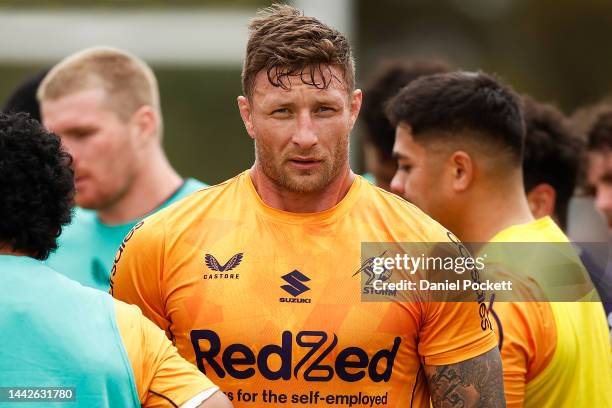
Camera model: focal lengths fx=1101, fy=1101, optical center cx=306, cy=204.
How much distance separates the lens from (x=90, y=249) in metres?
5.50

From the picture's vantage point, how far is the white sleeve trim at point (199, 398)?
10.2 ft

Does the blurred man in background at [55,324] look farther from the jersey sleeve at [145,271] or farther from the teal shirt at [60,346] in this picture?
the jersey sleeve at [145,271]

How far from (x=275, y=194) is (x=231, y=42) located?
1247cm

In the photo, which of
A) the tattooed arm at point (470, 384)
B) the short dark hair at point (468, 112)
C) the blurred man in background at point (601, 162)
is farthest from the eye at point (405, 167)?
the blurred man in background at point (601, 162)

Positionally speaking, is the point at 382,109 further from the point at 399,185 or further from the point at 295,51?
the point at 295,51

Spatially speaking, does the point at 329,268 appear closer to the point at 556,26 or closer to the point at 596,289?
the point at 596,289

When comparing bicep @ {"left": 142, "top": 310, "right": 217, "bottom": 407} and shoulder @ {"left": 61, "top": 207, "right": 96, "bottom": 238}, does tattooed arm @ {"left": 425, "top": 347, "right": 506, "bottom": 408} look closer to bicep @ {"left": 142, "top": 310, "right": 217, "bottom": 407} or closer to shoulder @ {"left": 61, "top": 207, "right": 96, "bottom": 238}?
bicep @ {"left": 142, "top": 310, "right": 217, "bottom": 407}

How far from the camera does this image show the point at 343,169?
389 centimetres

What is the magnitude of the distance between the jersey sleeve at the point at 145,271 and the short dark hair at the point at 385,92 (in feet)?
7.42

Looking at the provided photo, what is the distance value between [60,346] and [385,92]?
11.1 ft

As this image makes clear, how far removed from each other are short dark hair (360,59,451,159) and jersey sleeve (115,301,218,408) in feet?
9.28

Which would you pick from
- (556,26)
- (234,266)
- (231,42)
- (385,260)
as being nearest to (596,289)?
(385,260)

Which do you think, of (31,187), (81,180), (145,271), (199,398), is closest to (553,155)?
(145,271)
